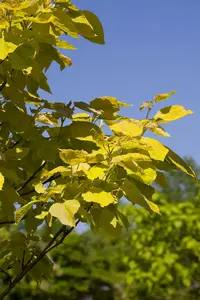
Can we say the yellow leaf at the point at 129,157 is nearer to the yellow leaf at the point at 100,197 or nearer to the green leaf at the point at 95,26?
the yellow leaf at the point at 100,197

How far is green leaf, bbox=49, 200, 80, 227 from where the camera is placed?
1.62 m

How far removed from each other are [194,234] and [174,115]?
1190 centimetres

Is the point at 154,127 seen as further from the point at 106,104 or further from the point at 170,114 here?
the point at 106,104

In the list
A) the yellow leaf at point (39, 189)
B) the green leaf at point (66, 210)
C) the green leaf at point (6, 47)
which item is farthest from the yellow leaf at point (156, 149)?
the green leaf at point (6, 47)

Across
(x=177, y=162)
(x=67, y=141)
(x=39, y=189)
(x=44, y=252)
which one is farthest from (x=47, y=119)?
(x=177, y=162)

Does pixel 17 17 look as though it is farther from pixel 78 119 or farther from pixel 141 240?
pixel 141 240

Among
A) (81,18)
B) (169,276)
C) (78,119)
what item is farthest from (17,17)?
(169,276)

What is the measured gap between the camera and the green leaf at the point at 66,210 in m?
1.62

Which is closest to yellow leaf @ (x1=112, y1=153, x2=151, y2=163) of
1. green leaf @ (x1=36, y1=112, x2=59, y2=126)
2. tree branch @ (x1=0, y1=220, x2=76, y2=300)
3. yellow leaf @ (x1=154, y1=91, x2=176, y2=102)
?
yellow leaf @ (x1=154, y1=91, x2=176, y2=102)

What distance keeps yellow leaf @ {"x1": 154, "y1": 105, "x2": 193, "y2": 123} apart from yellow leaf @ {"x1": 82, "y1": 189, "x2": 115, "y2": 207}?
39cm

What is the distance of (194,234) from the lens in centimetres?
1334

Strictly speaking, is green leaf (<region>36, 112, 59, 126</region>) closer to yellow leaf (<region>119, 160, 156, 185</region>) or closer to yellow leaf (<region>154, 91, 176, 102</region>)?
yellow leaf (<region>154, 91, 176, 102</region>)

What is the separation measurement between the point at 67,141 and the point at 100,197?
0.56 meters

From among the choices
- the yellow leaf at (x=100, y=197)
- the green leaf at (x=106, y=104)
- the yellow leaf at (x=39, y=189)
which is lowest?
the yellow leaf at (x=39, y=189)
